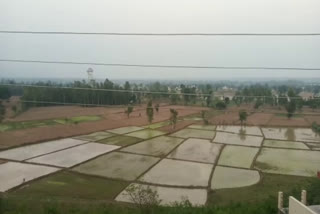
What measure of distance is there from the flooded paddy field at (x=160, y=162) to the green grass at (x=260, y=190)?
0.26 meters

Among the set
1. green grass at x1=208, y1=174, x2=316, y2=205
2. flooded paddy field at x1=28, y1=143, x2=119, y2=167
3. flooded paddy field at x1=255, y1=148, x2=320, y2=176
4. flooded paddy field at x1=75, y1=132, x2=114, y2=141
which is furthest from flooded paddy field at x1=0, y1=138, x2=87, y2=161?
flooded paddy field at x1=255, y1=148, x2=320, y2=176

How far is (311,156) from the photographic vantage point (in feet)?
56.0

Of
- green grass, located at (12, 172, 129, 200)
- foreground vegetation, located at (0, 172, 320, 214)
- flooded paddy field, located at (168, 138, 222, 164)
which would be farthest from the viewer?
flooded paddy field, located at (168, 138, 222, 164)

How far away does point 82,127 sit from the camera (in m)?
24.1

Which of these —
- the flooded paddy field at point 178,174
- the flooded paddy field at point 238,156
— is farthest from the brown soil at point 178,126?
the flooded paddy field at point 178,174

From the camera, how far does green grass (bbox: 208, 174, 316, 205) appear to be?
36.3 ft

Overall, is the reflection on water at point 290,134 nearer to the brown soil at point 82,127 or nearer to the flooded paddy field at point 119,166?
the brown soil at point 82,127

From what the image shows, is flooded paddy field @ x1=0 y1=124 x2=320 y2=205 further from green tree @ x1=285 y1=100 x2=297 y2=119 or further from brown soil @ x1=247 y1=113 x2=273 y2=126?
brown soil @ x1=247 y1=113 x2=273 y2=126

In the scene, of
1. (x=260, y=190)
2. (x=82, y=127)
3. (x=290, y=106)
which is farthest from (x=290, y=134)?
(x=82, y=127)

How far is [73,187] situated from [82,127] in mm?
12021

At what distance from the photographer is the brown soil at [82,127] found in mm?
19837

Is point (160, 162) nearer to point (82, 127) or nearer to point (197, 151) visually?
point (197, 151)

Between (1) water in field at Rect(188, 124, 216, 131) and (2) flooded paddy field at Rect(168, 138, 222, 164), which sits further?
(1) water in field at Rect(188, 124, 216, 131)

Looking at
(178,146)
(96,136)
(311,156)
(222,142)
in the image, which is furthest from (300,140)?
(96,136)
